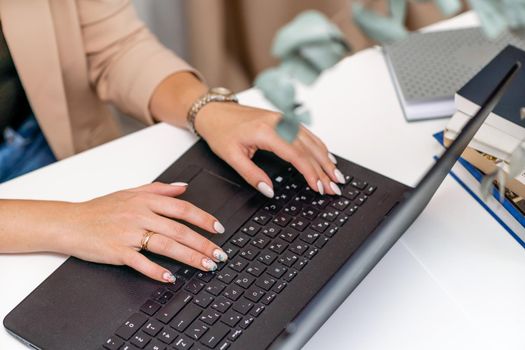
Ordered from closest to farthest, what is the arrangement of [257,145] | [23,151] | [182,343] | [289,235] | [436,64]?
[182,343]
[289,235]
[257,145]
[436,64]
[23,151]

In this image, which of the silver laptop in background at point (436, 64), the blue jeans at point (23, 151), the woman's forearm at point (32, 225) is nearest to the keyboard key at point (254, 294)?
the woman's forearm at point (32, 225)

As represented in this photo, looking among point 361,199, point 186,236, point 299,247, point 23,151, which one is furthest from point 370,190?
point 23,151

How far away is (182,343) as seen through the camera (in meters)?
0.72

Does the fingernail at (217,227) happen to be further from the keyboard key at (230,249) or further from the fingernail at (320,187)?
the fingernail at (320,187)

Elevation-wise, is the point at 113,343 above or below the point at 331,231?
below

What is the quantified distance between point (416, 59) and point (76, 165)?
0.51 m

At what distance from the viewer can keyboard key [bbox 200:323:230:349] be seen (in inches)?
28.1

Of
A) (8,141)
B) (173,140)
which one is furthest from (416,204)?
(8,141)

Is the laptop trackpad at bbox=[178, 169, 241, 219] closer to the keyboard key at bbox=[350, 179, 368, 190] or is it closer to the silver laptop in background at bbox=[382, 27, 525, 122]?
the keyboard key at bbox=[350, 179, 368, 190]

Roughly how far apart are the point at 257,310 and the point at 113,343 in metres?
0.14

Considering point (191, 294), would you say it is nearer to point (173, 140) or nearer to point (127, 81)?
point (173, 140)

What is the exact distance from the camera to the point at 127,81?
44.3 inches

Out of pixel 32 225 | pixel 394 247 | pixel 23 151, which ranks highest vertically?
pixel 394 247

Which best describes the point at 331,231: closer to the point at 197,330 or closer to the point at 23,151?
the point at 197,330
